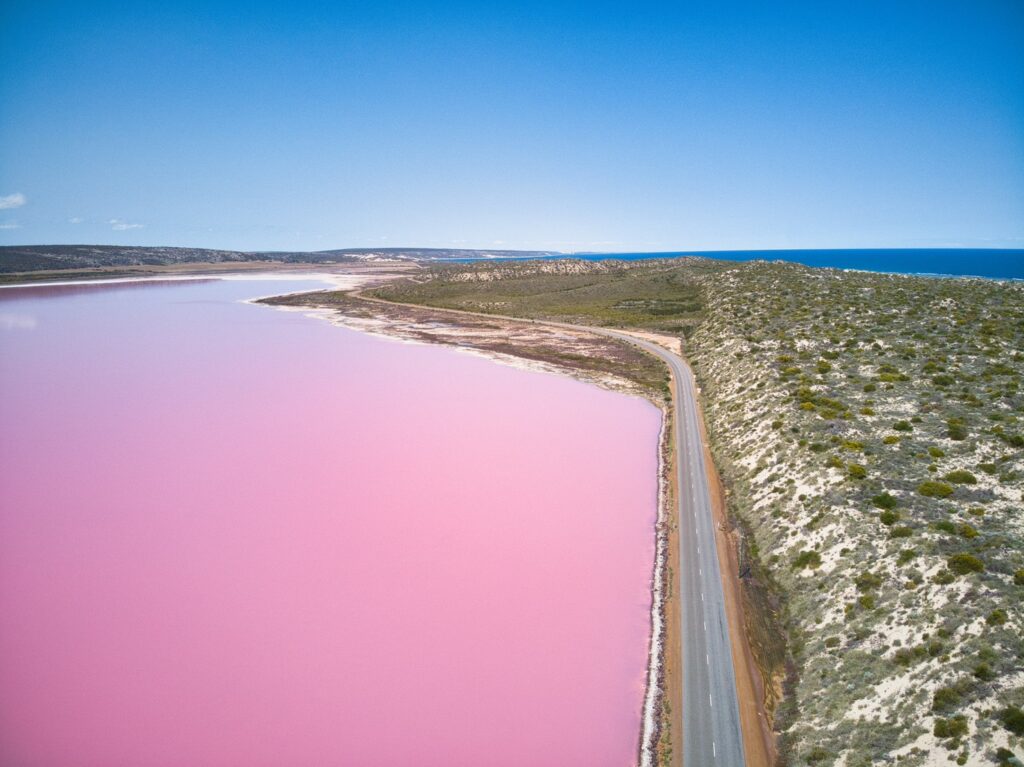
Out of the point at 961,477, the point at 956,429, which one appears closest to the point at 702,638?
the point at 961,477

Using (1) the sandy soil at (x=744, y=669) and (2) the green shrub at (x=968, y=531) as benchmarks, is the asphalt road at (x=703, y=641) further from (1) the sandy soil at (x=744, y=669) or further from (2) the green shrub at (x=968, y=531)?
(2) the green shrub at (x=968, y=531)

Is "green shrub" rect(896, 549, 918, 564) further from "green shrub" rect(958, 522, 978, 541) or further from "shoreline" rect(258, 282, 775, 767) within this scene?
"shoreline" rect(258, 282, 775, 767)

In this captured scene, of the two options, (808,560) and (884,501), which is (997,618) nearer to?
(808,560)

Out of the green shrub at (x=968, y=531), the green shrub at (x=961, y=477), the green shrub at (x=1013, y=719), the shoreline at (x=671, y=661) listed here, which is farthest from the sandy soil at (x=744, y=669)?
the green shrub at (x=961, y=477)

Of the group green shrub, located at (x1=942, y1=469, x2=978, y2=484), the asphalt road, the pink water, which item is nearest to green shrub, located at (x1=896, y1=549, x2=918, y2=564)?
green shrub, located at (x1=942, y1=469, x2=978, y2=484)

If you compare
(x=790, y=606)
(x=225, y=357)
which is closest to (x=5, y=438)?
(x=225, y=357)

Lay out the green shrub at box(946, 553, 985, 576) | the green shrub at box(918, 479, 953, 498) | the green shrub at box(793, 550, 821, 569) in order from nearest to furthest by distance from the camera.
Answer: the green shrub at box(946, 553, 985, 576) → the green shrub at box(793, 550, 821, 569) → the green shrub at box(918, 479, 953, 498)

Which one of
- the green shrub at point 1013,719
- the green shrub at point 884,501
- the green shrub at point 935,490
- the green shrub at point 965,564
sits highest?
the green shrub at point 935,490
